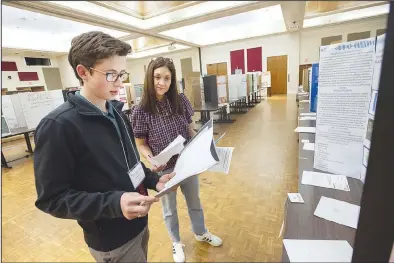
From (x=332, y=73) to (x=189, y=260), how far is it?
1463 millimetres

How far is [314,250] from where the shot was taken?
0.55m

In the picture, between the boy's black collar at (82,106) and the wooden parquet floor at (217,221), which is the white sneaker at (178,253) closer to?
the wooden parquet floor at (217,221)

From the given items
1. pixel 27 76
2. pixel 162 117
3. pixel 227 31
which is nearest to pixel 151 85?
pixel 162 117

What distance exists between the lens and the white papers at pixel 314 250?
1.57ft

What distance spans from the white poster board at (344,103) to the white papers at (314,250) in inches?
Result: 20.7

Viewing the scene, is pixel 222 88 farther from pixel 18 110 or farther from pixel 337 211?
pixel 337 211

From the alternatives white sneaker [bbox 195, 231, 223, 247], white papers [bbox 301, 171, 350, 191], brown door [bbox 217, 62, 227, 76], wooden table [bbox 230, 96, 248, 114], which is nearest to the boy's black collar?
white papers [bbox 301, 171, 350, 191]

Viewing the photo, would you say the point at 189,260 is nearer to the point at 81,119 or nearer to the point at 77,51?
the point at 81,119

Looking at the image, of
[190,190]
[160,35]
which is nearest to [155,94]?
[190,190]

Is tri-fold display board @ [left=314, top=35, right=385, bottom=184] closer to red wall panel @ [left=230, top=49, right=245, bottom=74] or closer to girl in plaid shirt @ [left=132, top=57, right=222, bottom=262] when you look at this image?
girl in plaid shirt @ [left=132, top=57, right=222, bottom=262]

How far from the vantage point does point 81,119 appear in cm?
74

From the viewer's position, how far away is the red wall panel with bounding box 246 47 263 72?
11.5 meters

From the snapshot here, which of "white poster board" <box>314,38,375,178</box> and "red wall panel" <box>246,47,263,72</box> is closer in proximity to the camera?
"white poster board" <box>314,38,375,178</box>

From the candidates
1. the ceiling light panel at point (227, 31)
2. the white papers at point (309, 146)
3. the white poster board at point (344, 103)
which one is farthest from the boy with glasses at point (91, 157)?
the ceiling light panel at point (227, 31)
